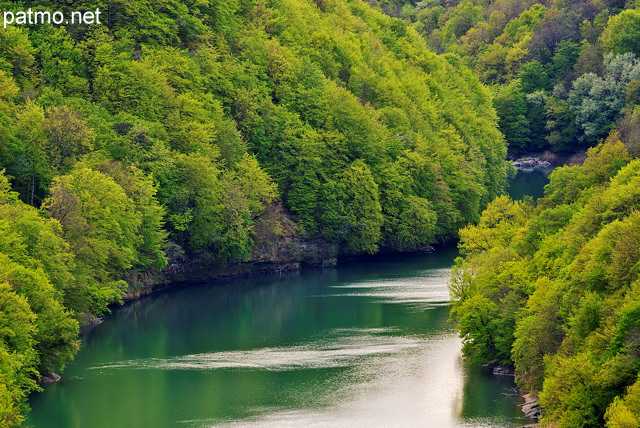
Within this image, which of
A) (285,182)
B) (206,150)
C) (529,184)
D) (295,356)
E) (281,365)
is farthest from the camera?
(529,184)

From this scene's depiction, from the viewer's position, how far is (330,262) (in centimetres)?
11106

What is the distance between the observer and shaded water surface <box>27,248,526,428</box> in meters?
60.1

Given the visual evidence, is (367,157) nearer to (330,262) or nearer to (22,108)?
(330,262)

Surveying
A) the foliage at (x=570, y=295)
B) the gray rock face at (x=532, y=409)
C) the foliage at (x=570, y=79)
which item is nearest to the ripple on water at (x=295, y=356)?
the foliage at (x=570, y=295)

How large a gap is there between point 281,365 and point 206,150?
35.8 m

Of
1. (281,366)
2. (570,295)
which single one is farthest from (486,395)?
(281,366)

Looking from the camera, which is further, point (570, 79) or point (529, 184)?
point (570, 79)

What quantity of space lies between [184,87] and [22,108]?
20547mm

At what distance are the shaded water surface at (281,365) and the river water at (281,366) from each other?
11 cm

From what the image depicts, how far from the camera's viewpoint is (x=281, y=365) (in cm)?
7100

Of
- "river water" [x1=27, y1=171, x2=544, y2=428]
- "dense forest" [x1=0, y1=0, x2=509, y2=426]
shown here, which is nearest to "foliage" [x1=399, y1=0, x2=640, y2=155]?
"dense forest" [x1=0, y1=0, x2=509, y2=426]

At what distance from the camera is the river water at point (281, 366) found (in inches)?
2365

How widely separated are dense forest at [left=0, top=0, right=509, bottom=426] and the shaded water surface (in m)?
3.77

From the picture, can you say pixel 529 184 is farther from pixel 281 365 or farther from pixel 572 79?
pixel 281 365
